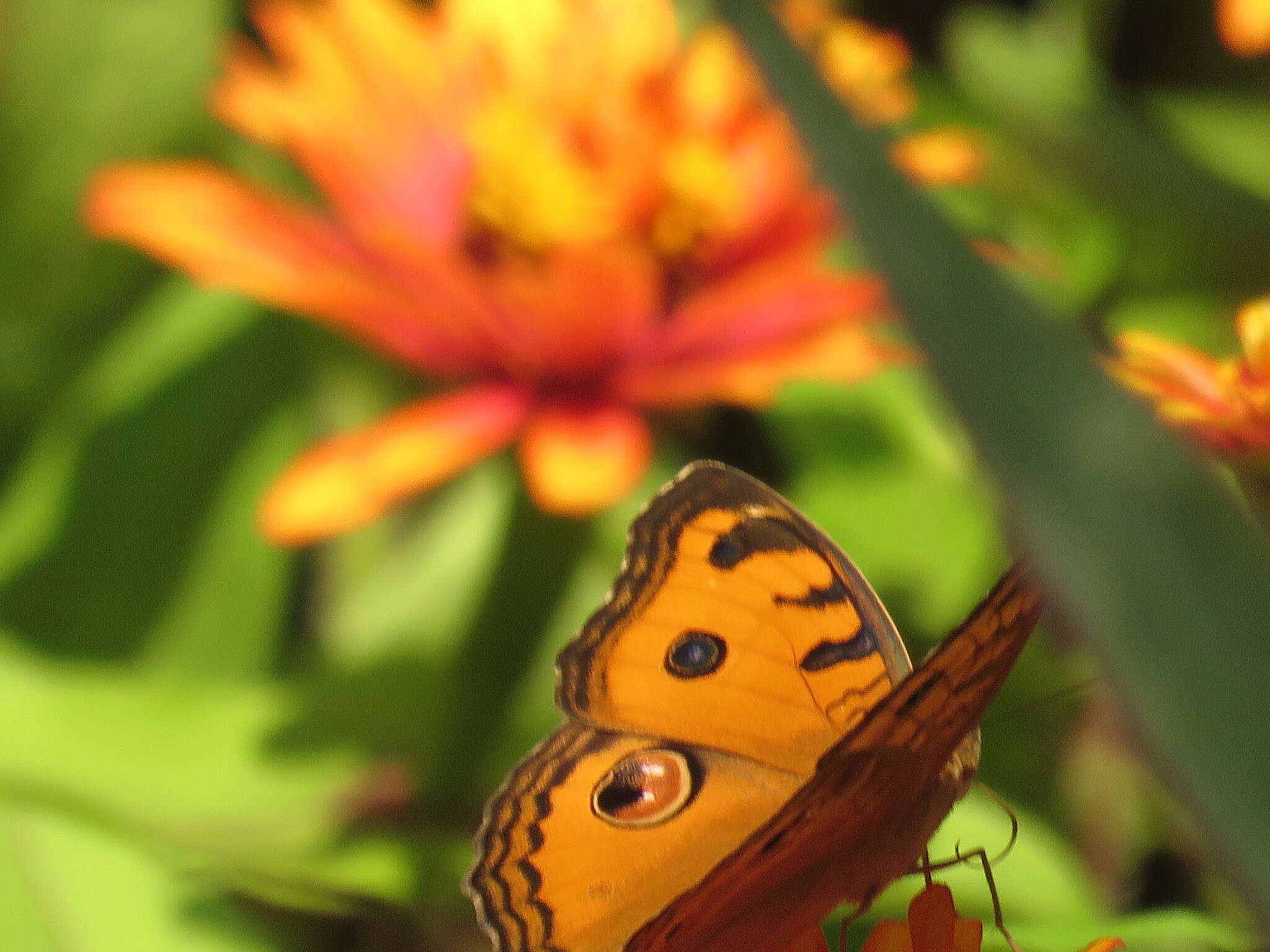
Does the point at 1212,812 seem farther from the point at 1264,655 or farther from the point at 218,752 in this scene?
the point at 218,752

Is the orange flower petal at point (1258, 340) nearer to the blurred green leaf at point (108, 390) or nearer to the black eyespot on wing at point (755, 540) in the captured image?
the black eyespot on wing at point (755, 540)

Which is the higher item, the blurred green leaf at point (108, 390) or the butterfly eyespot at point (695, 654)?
the butterfly eyespot at point (695, 654)

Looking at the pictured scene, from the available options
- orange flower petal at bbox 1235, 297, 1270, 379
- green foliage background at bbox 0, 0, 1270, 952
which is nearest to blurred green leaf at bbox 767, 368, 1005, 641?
green foliage background at bbox 0, 0, 1270, 952

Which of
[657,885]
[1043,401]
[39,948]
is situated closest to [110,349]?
[39,948]

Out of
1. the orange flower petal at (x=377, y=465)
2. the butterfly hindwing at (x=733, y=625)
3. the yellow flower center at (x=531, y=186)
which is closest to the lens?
the butterfly hindwing at (x=733, y=625)

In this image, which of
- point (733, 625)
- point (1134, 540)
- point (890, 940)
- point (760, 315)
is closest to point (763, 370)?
point (760, 315)

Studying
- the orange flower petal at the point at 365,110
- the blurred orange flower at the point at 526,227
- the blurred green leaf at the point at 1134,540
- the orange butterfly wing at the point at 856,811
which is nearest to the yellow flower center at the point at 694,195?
the blurred orange flower at the point at 526,227
